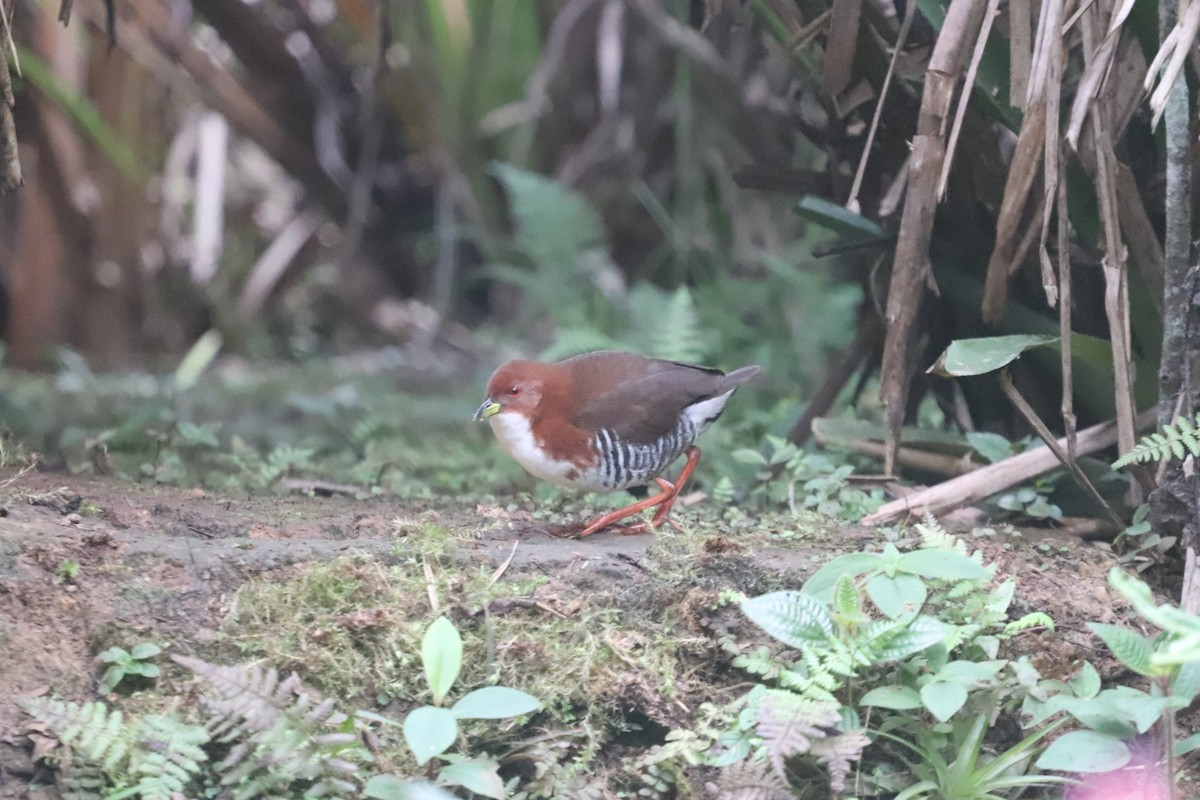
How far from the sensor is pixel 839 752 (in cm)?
213

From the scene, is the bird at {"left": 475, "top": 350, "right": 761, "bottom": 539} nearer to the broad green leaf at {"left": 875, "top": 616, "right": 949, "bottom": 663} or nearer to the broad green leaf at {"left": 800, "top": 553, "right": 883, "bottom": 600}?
the broad green leaf at {"left": 800, "top": 553, "right": 883, "bottom": 600}

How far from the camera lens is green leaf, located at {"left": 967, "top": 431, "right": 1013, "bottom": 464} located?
3266 mm

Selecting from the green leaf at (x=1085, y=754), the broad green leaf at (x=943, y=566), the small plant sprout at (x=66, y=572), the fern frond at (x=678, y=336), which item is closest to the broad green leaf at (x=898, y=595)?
the broad green leaf at (x=943, y=566)

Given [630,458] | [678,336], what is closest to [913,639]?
[630,458]

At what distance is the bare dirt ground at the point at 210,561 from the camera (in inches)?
89.0

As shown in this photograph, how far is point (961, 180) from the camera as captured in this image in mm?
3414

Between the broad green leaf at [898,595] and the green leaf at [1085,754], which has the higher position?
the broad green leaf at [898,595]

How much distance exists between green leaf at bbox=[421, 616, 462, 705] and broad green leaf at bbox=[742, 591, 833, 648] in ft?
1.83

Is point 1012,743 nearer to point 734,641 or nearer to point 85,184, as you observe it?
point 734,641

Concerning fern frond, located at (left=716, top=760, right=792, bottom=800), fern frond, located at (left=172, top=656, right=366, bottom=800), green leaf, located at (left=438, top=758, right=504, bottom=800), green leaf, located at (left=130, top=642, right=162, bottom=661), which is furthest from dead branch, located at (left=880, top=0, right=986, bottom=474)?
green leaf, located at (left=130, top=642, right=162, bottom=661)

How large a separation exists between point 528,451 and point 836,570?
1.26 meters

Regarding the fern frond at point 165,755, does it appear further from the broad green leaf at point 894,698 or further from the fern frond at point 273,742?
the broad green leaf at point 894,698

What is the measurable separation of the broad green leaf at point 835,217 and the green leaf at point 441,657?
1.87 meters

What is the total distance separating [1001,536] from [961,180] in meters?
1.09
